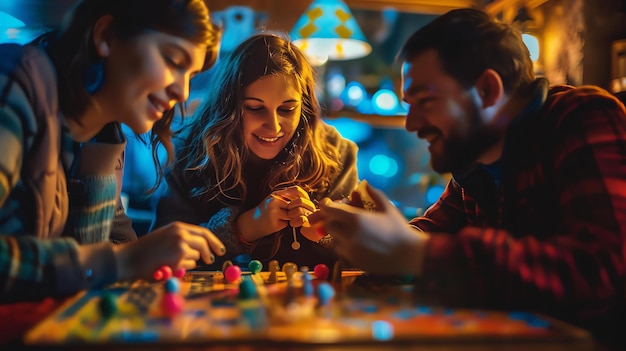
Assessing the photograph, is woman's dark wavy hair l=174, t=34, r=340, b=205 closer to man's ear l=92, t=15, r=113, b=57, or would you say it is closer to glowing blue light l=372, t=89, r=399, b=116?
man's ear l=92, t=15, r=113, b=57

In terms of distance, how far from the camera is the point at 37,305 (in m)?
0.68

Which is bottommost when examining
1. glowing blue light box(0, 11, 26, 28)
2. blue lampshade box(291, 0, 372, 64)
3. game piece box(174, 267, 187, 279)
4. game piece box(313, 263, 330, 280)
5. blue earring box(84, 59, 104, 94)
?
game piece box(313, 263, 330, 280)

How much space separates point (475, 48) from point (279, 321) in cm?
47

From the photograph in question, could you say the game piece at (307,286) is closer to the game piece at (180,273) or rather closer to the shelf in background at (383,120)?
the game piece at (180,273)

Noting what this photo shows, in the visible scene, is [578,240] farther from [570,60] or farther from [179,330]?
[570,60]

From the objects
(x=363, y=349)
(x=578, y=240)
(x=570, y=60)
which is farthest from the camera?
(x=570, y=60)

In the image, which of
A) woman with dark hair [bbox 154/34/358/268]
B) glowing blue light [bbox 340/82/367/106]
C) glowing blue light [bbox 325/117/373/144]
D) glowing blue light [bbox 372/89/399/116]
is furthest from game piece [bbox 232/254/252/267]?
glowing blue light [bbox 340/82/367/106]

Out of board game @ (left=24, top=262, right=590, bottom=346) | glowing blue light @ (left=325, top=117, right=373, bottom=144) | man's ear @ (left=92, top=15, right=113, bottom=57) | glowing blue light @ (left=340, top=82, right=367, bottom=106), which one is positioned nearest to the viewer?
board game @ (left=24, top=262, right=590, bottom=346)

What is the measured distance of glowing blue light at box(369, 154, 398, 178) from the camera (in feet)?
3.82

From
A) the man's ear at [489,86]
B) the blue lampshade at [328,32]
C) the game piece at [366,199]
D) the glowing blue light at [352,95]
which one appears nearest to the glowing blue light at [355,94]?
the glowing blue light at [352,95]

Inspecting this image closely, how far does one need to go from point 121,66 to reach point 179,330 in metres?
0.40

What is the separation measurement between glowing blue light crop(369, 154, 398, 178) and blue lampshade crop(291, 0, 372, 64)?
9.4 inches

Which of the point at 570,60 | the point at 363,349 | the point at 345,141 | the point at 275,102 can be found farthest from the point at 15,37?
the point at 570,60

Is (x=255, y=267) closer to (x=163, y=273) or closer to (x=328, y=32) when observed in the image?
(x=163, y=273)
